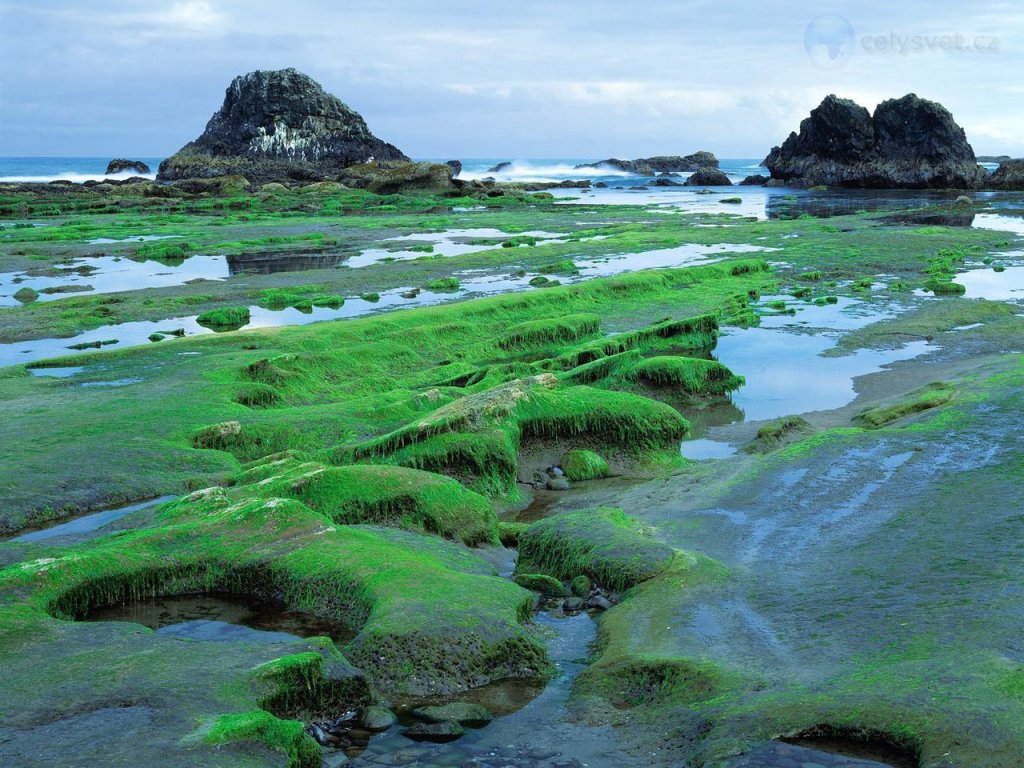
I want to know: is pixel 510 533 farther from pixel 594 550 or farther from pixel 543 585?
pixel 543 585

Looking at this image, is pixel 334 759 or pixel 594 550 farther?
pixel 594 550

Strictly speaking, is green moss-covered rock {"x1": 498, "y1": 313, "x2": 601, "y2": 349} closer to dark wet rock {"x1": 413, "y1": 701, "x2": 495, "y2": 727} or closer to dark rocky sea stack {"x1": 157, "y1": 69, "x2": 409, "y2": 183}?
dark wet rock {"x1": 413, "y1": 701, "x2": 495, "y2": 727}

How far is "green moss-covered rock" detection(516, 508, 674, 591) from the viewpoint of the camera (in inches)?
371

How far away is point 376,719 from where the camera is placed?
22.6 ft

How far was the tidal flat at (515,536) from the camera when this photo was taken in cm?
650

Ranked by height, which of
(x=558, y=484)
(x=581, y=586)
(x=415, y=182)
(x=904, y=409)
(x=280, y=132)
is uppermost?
(x=280, y=132)

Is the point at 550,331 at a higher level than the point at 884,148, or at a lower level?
lower

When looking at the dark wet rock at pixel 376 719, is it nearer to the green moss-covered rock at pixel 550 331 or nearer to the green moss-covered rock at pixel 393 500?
the green moss-covered rock at pixel 393 500

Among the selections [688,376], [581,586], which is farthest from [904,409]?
[581,586]

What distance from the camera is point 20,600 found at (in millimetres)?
8195

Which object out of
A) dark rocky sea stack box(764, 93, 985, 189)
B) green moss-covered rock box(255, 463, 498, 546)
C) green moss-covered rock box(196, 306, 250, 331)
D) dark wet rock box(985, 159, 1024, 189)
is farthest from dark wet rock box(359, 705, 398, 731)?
dark rocky sea stack box(764, 93, 985, 189)

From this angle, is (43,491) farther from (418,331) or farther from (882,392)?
(882,392)

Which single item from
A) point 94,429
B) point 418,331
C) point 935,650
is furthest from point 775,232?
point 935,650

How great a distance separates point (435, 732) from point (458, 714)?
0.28m
